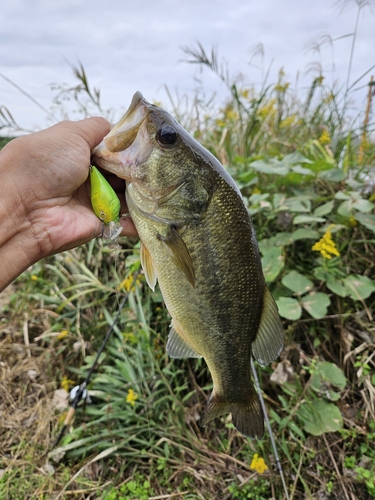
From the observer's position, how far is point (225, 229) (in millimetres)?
1380

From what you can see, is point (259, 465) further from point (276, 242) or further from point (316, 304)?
point (276, 242)

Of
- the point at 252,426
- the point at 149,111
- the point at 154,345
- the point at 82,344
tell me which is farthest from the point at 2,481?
the point at 149,111

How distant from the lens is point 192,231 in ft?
4.60

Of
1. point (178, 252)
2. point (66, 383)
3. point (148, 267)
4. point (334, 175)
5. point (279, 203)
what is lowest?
point (66, 383)

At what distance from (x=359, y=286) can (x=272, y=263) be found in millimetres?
569

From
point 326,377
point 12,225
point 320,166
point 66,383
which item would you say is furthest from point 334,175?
point 66,383

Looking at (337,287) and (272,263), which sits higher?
(272,263)

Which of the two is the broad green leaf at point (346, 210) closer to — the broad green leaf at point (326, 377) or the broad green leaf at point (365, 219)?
the broad green leaf at point (365, 219)

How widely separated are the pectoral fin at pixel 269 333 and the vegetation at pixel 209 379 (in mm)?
824

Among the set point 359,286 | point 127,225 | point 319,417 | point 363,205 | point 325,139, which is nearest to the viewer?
point 127,225

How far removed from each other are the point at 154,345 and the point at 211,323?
5.09ft

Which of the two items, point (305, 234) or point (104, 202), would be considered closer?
point (104, 202)

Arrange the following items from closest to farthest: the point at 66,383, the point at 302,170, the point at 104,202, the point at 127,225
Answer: the point at 104,202, the point at 127,225, the point at 302,170, the point at 66,383

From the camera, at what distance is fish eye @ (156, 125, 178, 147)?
4.40 ft
